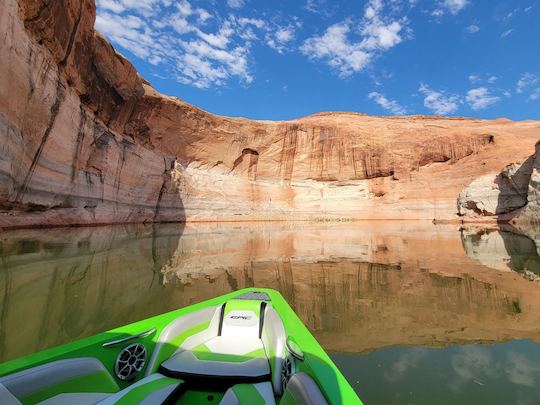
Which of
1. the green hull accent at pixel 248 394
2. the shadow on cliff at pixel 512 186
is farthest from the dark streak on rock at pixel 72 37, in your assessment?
the shadow on cliff at pixel 512 186

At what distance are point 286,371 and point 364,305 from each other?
9.51ft

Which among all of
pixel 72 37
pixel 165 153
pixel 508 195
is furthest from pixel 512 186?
pixel 72 37

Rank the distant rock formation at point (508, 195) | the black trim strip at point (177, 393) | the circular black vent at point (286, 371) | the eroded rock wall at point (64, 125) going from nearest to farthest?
the black trim strip at point (177, 393) < the circular black vent at point (286, 371) < the eroded rock wall at point (64, 125) < the distant rock formation at point (508, 195)

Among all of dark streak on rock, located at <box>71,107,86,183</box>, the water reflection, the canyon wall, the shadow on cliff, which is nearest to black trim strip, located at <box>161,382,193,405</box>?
the water reflection

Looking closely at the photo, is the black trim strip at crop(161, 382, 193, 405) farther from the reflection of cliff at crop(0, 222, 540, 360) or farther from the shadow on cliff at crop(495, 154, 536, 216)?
the shadow on cliff at crop(495, 154, 536, 216)

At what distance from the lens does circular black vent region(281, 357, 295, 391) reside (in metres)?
1.93

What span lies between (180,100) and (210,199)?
31.8 feet

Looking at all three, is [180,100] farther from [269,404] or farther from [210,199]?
[269,404]

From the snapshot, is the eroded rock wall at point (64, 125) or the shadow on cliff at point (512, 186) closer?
the eroded rock wall at point (64, 125)

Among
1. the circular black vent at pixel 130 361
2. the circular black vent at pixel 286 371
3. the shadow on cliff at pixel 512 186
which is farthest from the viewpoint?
the shadow on cliff at pixel 512 186

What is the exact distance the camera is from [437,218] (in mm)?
30156

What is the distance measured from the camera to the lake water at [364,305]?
2.66 meters

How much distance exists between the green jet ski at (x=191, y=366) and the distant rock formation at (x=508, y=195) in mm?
26825

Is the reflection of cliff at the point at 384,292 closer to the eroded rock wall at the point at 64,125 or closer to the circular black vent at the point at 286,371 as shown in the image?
the circular black vent at the point at 286,371
